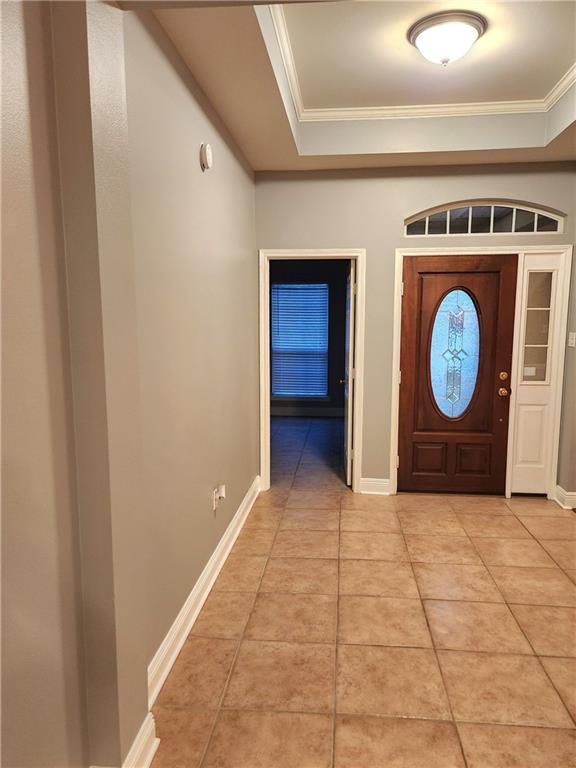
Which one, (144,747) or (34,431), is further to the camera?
(144,747)

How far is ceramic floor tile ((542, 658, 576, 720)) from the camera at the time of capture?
2080 millimetres

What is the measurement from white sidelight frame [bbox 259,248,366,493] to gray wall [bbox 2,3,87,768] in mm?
3084

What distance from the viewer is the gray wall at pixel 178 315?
1.96 m

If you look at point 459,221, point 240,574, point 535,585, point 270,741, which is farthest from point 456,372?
point 270,741

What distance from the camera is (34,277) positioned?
132 centimetres

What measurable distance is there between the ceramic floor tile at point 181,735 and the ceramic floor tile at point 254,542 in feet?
4.60

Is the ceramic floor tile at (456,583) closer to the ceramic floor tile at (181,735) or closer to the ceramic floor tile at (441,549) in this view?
the ceramic floor tile at (441,549)

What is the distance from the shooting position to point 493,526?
12.6ft

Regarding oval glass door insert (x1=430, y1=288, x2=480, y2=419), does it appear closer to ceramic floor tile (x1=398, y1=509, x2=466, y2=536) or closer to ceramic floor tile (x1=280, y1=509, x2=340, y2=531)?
ceramic floor tile (x1=398, y1=509, x2=466, y2=536)

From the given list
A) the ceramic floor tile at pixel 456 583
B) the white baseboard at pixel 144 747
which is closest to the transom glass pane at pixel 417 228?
the ceramic floor tile at pixel 456 583

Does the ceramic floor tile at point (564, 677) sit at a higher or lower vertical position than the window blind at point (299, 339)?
lower

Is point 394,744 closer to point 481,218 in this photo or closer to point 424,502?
point 424,502

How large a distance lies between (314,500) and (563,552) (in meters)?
1.93

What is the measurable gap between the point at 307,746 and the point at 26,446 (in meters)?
1.51
